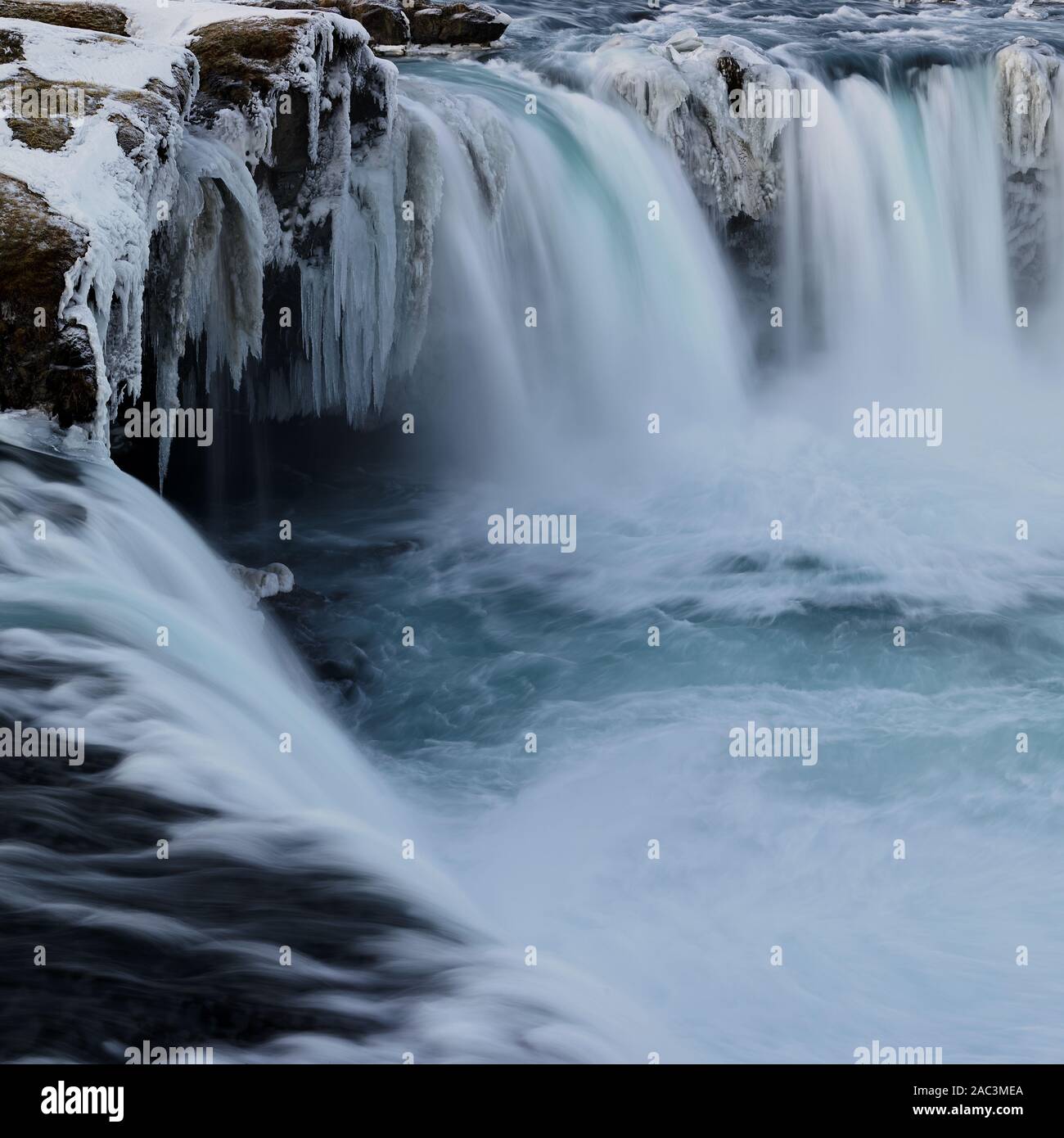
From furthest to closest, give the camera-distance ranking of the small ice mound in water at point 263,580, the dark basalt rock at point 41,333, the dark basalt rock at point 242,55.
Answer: the small ice mound in water at point 263,580
the dark basalt rock at point 242,55
the dark basalt rock at point 41,333

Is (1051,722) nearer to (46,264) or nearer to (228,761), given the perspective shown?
(228,761)

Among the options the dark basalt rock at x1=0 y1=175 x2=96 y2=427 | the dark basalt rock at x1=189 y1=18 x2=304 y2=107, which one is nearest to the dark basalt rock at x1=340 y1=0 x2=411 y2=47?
the dark basalt rock at x1=189 y1=18 x2=304 y2=107

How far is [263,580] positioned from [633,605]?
2.88 meters

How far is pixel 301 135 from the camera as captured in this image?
10.4 m

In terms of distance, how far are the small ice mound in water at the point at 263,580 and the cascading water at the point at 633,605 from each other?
0.20m

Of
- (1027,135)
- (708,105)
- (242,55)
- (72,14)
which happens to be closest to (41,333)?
(242,55)

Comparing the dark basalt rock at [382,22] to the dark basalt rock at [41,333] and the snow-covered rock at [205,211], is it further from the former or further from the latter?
the dark basalt rock at [41,333]

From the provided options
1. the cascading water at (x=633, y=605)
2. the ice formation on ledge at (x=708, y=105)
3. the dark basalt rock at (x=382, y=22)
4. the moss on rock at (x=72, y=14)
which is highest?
the dark basalt rock at (x=382, y=22)

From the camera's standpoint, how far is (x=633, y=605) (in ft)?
37.0

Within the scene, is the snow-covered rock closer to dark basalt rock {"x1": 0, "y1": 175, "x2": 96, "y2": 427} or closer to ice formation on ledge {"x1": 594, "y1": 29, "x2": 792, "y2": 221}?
dark basalt rock {"x1": 0, "y1": 175, "x2": 96, "y2": 427}

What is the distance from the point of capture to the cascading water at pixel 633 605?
5887mm

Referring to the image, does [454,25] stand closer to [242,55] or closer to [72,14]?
[72,14]

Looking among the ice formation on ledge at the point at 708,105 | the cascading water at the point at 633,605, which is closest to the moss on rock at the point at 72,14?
the cascading water at the point at 633,605

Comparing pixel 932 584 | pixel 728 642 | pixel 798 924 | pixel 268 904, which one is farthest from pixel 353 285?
pixel 268 904
